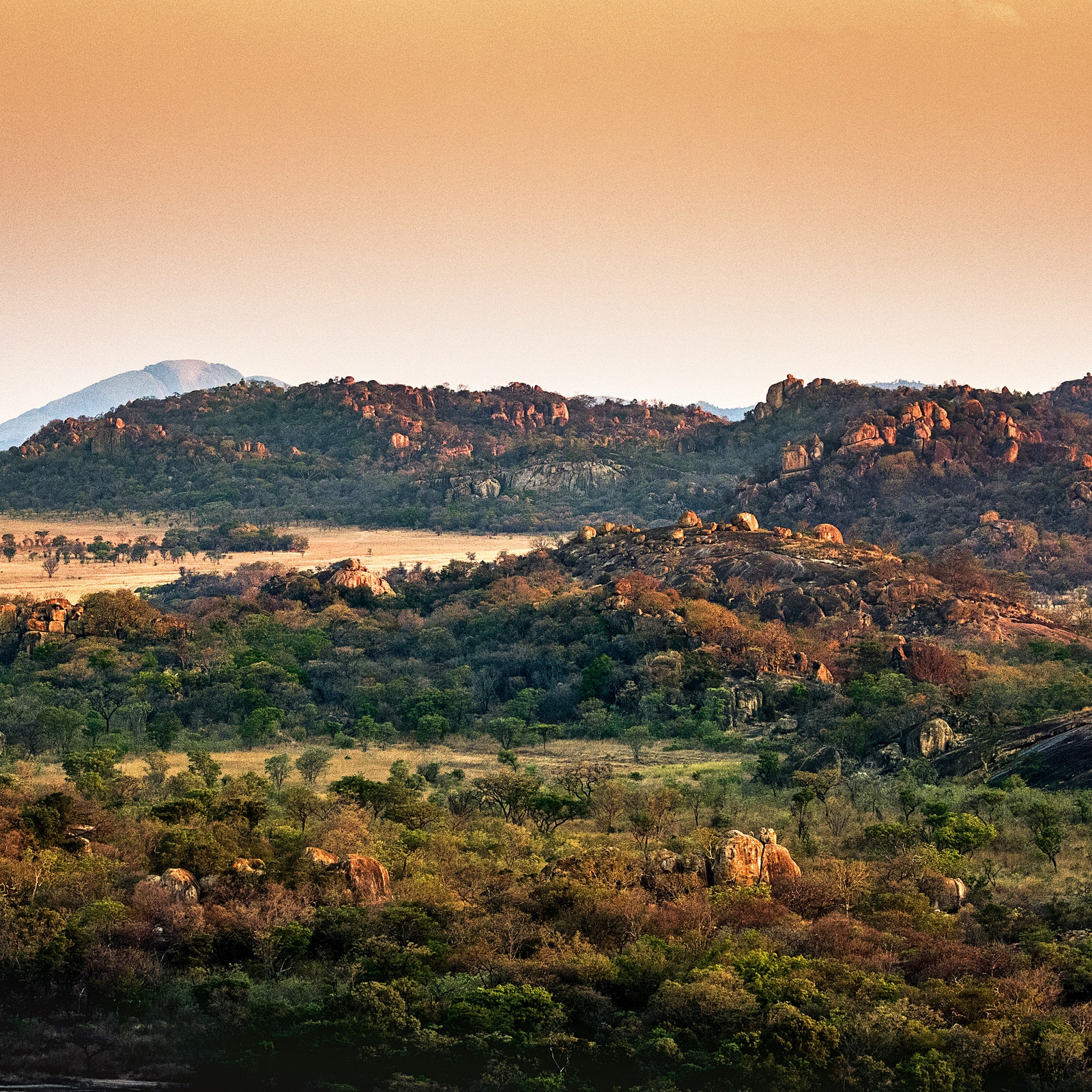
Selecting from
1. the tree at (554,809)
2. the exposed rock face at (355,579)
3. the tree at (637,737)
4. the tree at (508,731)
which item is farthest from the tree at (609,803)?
the exposed rock face at (355,579)

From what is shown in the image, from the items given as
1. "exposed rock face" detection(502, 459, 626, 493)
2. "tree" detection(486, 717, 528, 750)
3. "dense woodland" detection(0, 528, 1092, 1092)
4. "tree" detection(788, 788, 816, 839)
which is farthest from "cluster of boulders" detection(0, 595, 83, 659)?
"exposed rock face" detection(502, 459, 626, 493)

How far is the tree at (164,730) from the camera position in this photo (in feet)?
139

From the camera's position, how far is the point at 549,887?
25.8 m

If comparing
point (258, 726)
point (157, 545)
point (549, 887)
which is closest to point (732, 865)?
point (549, 887)

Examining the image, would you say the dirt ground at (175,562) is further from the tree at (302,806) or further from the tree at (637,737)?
the tree at (302,806)

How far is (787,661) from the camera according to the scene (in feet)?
162

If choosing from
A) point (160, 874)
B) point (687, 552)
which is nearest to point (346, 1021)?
point (160, 874)

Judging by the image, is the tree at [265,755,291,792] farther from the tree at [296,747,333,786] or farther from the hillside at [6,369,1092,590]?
the hillside at [6,369,1092,590]

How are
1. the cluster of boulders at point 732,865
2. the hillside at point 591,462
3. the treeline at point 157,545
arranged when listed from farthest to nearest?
the hillside at point 591,462 < the treeline at point 157,545 < the cluster of boulders at point 732,865

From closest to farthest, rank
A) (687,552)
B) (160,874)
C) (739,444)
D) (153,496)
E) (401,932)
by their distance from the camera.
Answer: (401,932) < (160,874) < (687,552) < (153,496) < (739,444)

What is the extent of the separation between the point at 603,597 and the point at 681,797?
23115mm

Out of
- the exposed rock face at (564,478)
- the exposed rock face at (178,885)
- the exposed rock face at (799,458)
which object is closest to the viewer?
the exposed rock face at (178,885)

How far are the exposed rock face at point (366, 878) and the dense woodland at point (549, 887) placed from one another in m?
0.24

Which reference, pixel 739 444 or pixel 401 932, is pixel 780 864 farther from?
pixel 739 444
